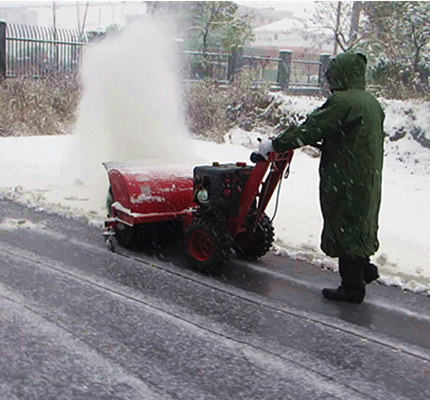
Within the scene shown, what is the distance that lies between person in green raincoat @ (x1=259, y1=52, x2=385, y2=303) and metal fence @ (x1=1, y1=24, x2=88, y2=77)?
13.8 m

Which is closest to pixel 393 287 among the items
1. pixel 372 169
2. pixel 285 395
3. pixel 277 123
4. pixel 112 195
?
pixel 372 169

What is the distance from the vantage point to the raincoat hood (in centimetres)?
440

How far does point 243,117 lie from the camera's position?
1573cm

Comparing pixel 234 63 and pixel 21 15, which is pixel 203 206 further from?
pixel 21 15

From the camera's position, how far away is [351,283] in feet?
14.9

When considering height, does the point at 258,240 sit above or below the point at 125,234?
above

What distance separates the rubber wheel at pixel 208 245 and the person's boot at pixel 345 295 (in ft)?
2.95

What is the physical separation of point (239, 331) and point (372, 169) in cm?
154

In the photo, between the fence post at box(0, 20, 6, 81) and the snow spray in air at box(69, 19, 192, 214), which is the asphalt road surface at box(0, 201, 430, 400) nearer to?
the snow spray in air at box(69, 19, 192, 214)

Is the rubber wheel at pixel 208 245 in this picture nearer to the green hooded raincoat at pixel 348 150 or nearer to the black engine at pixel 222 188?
the black engine at pixel 222 188

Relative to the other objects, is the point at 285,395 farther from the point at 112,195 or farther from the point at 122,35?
the point at 122,35

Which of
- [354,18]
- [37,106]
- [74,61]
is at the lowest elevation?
[37,106]

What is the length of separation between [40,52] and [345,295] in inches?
592

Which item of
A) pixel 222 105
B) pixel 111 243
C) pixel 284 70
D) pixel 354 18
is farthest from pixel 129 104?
pixel 354 18
